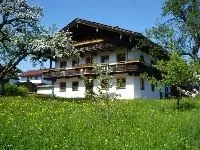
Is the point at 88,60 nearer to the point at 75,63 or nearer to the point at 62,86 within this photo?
the point at 75,63

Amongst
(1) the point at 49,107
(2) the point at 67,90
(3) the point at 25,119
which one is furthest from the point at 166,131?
(2) the point at 67,90

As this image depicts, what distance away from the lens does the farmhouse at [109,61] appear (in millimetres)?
53884

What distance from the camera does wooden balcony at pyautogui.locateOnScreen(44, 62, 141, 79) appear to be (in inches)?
2063

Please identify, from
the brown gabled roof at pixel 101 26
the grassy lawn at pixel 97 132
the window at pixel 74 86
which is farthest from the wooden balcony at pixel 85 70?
the grassy lawn at pixel 97 132

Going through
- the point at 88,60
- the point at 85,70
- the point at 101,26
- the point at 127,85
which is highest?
the point at 101,26

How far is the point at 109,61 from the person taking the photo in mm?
57562

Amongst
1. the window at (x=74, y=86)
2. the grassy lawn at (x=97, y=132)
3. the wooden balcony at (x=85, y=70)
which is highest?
the wooden balcony at (x=85, y=70)

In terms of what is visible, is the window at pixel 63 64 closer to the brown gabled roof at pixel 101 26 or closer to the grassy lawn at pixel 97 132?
the brown gabled roof at pixel 101 26

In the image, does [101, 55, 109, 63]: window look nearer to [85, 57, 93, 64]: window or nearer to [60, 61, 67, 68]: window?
[85, 57, 93, 64]: window


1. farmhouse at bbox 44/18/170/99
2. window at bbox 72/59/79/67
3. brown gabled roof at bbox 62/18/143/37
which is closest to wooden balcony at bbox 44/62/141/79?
farmhouse at bbox 44/18/170/99

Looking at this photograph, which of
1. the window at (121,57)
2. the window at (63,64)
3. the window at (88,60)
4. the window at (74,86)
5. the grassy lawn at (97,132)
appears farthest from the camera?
the window at (63,64)

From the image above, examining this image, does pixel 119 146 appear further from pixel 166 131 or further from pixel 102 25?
pixel 102 25

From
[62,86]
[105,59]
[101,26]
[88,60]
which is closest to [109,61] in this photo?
[105,59]

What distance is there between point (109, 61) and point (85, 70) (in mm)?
3608
